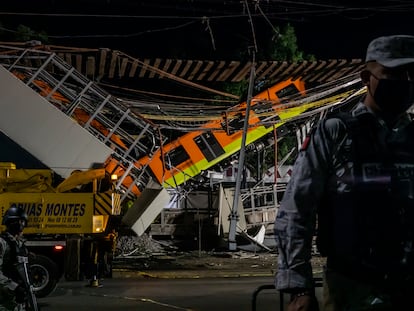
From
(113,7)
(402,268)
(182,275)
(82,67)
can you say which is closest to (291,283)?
(402,268)

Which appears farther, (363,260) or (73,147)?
(73,147)

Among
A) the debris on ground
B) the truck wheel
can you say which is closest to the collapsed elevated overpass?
the debris on ground

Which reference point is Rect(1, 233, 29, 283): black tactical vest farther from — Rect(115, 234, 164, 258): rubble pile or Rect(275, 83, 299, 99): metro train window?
Rect(275, 83, 299, 99): metro train window

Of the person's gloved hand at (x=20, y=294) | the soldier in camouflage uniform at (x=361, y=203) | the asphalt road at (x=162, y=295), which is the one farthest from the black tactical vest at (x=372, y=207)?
the asphalt road at (x=162, y=295)

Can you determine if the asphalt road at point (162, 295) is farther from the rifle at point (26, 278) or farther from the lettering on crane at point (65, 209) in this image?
the rifle at point (26, 278)

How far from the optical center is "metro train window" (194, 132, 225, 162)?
17.6 m

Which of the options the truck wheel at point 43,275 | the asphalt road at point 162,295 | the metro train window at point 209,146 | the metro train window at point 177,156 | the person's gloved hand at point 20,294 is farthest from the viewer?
the metro train window at point 209,146

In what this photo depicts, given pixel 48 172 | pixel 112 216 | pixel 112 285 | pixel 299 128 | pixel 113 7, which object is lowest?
pixel 112 285

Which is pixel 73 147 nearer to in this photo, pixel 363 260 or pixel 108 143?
pixel 108 143

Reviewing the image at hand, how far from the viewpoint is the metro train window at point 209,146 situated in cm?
1764

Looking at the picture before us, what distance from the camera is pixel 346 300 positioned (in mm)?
2305

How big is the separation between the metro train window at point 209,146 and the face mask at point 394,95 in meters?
15.2

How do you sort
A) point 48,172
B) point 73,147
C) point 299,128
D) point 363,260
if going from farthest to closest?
point 299,128, point 73,147, point 48,172, point 363,260

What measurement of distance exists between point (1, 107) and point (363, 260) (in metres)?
12.6
